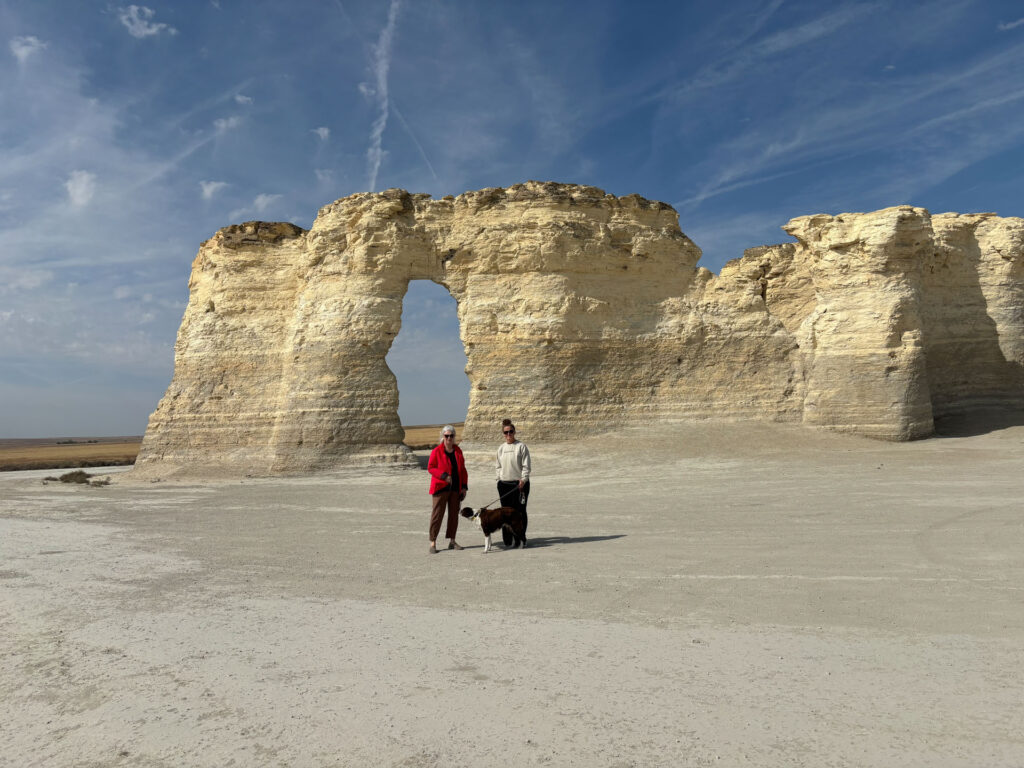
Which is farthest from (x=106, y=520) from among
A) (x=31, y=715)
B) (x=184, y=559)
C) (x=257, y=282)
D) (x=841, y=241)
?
(x=841, y=241)

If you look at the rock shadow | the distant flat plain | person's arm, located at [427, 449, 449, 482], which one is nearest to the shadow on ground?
person's arm, located at [427, 449, 449, 482]

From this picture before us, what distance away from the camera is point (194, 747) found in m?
2.64

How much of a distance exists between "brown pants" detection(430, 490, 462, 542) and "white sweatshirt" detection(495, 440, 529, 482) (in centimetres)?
59

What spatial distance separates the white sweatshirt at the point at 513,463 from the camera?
7.23m

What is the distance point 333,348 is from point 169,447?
6927 millimetres

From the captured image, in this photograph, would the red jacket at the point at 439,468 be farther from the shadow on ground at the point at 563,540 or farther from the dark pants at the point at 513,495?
the shadow on ground at the point at 563,540

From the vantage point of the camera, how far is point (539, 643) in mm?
3775

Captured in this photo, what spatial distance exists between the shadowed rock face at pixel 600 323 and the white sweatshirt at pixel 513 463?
431 inches

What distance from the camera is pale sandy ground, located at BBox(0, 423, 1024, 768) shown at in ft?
8.58

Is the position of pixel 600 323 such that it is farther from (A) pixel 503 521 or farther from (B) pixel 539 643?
(B) pixel 539 643

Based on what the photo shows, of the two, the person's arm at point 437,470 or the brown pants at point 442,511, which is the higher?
the person's arm at point 437,470

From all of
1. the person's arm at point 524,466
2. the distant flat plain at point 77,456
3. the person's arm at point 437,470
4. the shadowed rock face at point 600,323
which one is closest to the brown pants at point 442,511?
the person's arm at point 437,470

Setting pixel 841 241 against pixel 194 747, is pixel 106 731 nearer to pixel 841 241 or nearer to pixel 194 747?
pixel 194 747

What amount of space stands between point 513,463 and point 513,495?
1.17 ft
